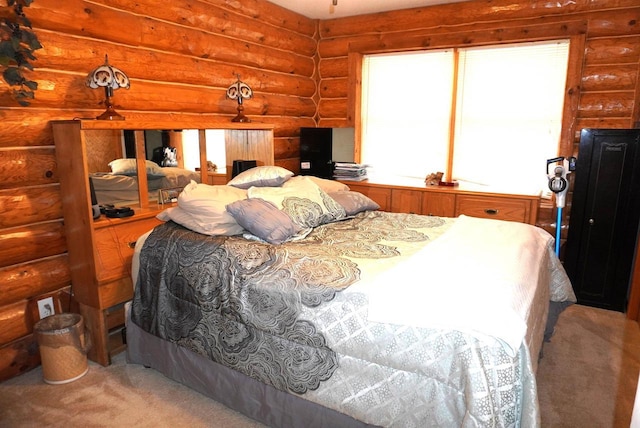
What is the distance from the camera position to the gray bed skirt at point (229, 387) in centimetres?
193

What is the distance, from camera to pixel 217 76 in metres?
3.63

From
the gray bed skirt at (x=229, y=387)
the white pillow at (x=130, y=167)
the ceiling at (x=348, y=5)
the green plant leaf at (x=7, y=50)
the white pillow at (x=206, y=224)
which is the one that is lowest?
the gray bed skirt at (x=229, y=387)

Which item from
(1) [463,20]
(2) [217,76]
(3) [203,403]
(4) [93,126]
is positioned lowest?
(3) [203,403]

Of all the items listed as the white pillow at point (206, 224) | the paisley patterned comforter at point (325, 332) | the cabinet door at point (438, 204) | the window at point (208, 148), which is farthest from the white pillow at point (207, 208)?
the cabinet door at point (438, 204)

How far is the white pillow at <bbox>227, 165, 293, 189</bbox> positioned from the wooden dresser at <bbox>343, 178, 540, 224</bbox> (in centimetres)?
136

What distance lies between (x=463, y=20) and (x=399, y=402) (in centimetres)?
353

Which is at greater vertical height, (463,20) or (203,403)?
(463,20)

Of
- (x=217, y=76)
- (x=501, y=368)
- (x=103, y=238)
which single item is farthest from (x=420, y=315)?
(x=217, y=76)

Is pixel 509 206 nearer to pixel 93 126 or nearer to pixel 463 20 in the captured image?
pixel 463 20

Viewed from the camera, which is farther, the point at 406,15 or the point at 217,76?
the point at 406,15

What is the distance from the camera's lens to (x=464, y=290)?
1.72m

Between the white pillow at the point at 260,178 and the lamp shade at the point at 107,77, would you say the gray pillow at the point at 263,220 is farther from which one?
the lamp shade at the point at 107,77

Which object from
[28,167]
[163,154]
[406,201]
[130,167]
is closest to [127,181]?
[130,167]

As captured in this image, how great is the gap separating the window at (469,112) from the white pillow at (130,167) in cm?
242
